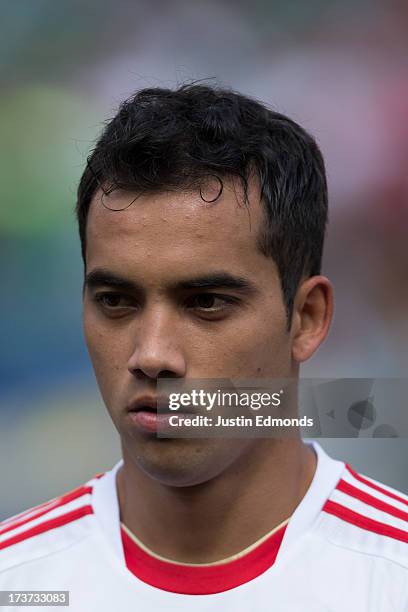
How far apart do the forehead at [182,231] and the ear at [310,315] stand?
0.30 metres

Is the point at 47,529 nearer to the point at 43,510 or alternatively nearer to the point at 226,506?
the point at 43,510

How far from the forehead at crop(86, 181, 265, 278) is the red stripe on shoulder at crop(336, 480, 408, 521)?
0.86 meters

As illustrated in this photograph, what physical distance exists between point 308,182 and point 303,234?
0.60 feet

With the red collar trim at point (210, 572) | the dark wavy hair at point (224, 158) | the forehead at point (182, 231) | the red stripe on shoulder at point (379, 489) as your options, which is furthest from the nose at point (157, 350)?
the red stripe on shoulder at point (379, 489)

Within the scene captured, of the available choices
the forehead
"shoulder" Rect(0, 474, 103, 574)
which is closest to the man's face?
the forehead

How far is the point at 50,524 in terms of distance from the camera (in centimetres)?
258

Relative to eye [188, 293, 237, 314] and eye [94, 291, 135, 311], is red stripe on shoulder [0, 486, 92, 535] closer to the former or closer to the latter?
eye [94, 291, 135, 311]

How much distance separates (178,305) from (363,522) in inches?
36.3

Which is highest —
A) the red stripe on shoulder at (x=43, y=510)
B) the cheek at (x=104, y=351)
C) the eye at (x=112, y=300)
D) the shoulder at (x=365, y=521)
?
the eye at (x=112, y=300)

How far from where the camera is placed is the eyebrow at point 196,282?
2.01 m

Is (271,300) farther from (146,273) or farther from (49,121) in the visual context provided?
(49,121)

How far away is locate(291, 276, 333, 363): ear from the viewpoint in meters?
2.32

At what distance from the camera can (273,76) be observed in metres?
Result: 5.21

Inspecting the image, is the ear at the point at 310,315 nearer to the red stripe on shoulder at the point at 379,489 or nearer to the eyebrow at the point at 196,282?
the eyebrow at the point at 196,282
